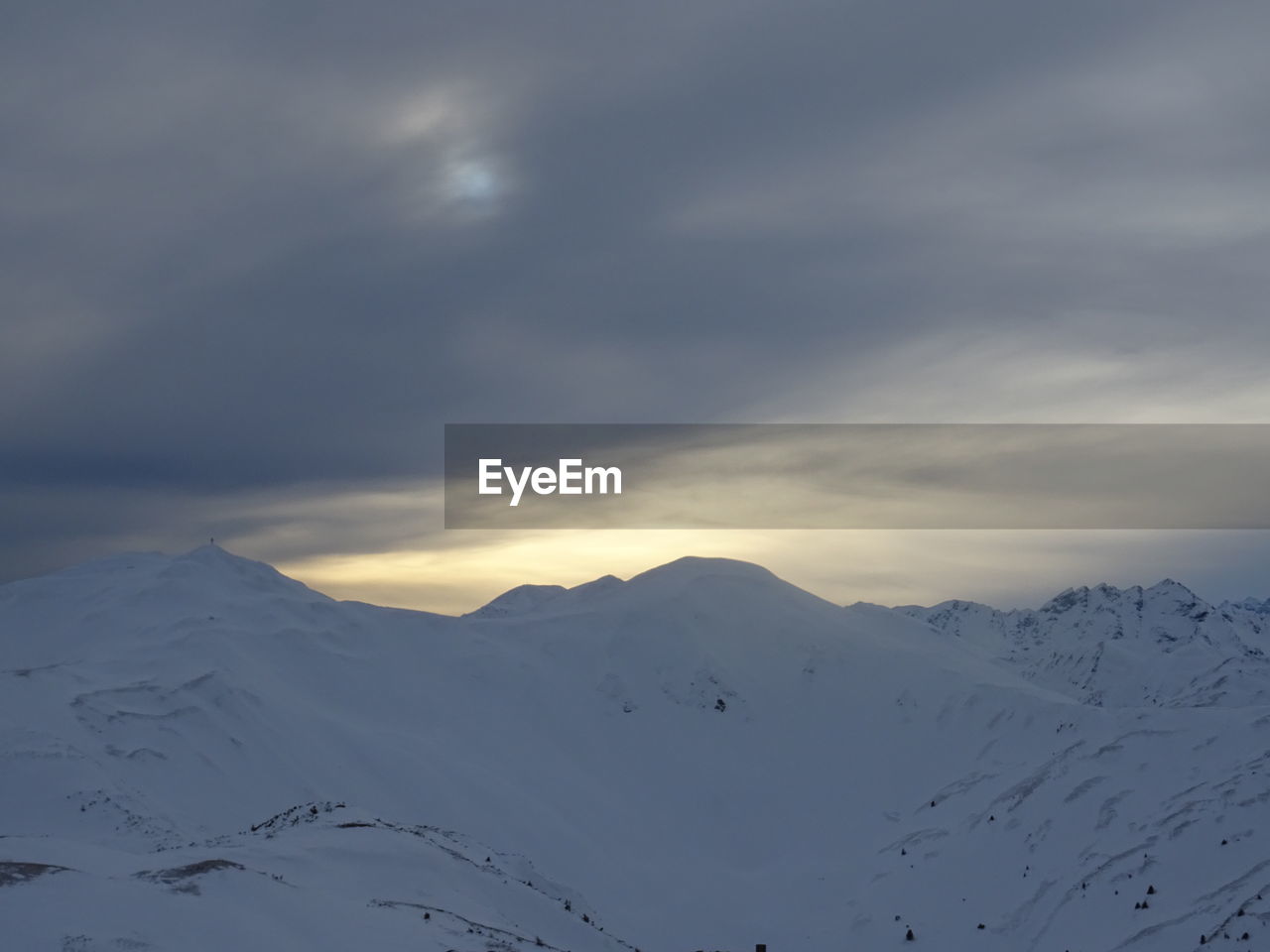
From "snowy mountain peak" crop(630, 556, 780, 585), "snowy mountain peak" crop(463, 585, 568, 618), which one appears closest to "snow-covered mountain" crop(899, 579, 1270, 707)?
"snowy mountain peak" crop(630, 556, 780, 585)

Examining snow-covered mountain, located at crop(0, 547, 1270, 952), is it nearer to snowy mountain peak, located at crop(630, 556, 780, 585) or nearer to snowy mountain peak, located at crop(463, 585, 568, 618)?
snowy mountain peak, located at crop(630, 556, 780, 585)

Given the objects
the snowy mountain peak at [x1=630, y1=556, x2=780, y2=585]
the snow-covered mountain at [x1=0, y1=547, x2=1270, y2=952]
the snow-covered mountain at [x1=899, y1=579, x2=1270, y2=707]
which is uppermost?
the snowy mountain peak at [x1=630, y1=556, x2=780, y2=585]

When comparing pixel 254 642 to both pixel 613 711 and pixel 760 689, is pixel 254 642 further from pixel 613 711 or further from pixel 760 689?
pixel 760 689

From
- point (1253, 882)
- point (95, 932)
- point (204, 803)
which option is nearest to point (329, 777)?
point (204, 803)

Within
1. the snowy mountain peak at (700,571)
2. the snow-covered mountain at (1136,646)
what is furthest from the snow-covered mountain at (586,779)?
the snow-covered mountain at (1136,646)

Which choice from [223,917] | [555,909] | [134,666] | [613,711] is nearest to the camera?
[223,917]

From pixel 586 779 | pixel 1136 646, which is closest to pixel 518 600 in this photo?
pixel 586 779

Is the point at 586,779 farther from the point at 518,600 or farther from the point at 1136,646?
the point at 1136,646

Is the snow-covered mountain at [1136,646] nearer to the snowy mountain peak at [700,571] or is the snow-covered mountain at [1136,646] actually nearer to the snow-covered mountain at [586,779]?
the snow-covered mountain at [586,779]

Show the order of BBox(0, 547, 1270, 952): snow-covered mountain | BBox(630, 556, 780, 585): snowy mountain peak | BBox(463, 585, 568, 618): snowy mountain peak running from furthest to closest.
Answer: BBox(463, 585, 568, 618): snowy mountain peak → BBox(630, 556, 780, 585): snowy mountain peak → BBox(0, 547, 1270, 952): snow-covered mountain
